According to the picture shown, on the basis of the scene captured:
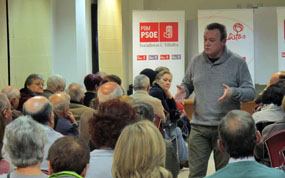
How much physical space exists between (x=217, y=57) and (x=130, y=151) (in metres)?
1.95

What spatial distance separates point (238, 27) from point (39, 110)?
6997mm

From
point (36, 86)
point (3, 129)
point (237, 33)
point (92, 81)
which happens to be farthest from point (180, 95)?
point (237, 33)

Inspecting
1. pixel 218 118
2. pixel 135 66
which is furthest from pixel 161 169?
pixel 135 66

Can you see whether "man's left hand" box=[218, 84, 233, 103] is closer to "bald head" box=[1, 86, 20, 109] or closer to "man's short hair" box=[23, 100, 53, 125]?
"man's short hair" box=[23, 100, 53, 125]

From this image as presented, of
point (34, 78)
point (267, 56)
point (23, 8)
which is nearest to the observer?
point (34, 78)

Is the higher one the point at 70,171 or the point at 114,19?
the point at 114,19

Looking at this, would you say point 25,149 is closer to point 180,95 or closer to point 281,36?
point 180,95

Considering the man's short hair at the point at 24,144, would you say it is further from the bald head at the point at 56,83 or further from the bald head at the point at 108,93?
the bald head at the point at 56,83

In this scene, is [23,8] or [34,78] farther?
[23,8]

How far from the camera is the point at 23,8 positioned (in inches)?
292

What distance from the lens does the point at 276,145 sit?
3.80 metres

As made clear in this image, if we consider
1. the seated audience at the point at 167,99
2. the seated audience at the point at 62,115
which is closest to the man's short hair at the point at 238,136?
the seated audience at the point at 62,115

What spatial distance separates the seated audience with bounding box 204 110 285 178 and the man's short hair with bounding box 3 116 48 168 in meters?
0.98

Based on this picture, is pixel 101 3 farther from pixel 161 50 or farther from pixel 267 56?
pixel 267 56
